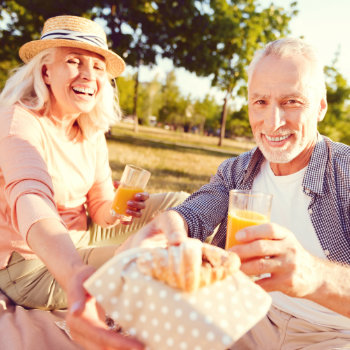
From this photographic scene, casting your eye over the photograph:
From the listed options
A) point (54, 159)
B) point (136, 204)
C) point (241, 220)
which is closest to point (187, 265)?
point (241, 220)

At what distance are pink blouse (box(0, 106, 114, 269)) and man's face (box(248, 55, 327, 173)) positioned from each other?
4.78 feet

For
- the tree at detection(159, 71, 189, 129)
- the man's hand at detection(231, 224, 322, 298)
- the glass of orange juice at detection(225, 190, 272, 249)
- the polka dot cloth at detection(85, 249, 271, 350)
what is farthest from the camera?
the tree at detection(159, 71, 189, 129)

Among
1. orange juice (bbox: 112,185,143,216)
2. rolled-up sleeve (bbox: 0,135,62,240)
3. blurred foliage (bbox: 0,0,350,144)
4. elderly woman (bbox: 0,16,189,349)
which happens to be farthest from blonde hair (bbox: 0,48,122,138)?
blurred foliage (bbox: 0,0,350,144)

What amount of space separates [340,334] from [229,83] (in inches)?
914

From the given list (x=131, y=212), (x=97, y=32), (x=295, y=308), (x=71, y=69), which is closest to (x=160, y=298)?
(x=295, y=308)

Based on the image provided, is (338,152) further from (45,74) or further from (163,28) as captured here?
(163,28)

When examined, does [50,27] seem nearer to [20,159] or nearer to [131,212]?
[20,159]

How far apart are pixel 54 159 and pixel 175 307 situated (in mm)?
2082

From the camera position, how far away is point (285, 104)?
2.28 meters

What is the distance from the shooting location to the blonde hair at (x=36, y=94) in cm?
286

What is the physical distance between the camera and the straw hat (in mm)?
2867

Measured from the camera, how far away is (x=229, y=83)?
78.4 ft

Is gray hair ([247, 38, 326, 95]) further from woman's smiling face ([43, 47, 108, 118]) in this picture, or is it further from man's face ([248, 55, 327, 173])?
woman's smiling face ([43, 47, 108, 118])

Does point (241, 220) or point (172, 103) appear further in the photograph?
point (172, 103)
